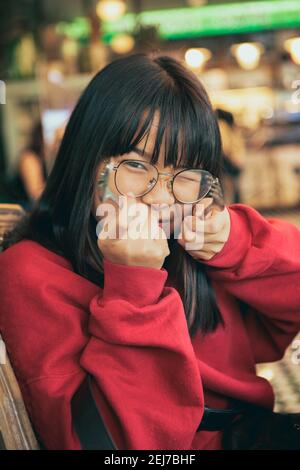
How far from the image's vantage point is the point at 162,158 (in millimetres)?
967

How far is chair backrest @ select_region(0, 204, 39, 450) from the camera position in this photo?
85 cm

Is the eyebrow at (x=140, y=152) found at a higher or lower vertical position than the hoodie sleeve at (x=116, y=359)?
higher

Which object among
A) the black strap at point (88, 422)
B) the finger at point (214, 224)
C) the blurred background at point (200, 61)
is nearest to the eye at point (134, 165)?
the finger at point (214, 224)

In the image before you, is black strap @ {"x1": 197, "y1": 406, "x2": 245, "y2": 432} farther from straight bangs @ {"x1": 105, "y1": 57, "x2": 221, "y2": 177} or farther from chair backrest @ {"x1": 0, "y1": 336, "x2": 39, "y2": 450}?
straight bangs @ {"x1": 105, "y1": 57, "x2": 221, "y2": 177}

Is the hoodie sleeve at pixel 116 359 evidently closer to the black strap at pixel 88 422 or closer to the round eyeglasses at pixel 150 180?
the black strap at pixel 88 422

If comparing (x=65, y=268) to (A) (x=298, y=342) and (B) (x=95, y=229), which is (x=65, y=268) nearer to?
(B) (x=95, y=229)

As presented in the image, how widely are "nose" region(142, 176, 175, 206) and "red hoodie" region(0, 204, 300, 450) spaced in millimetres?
137

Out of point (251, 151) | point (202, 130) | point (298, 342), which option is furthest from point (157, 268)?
point (251, 151)

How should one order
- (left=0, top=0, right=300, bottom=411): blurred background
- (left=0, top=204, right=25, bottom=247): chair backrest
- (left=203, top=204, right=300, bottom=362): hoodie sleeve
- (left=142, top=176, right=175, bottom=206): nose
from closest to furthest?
(left=142, top=176, right=175, bottom=206): nose → (left=203, top=204, right=300, bottom=362): hoodie sleeve → (left=0, top=204, right=25, bottom=247): chair backrest → (left=0, top=0, right=300, bottom=411): blurred background

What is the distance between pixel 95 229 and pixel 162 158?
0.20 meters

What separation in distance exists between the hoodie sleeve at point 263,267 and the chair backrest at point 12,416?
0.40 meters

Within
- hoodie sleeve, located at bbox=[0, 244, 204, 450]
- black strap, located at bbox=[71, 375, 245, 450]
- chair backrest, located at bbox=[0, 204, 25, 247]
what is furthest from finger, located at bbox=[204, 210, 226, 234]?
chair backrest, located at bbox=[0, 204, 25, 247]

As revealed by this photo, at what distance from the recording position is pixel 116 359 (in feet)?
2.86

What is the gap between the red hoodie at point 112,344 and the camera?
861 millimetres
